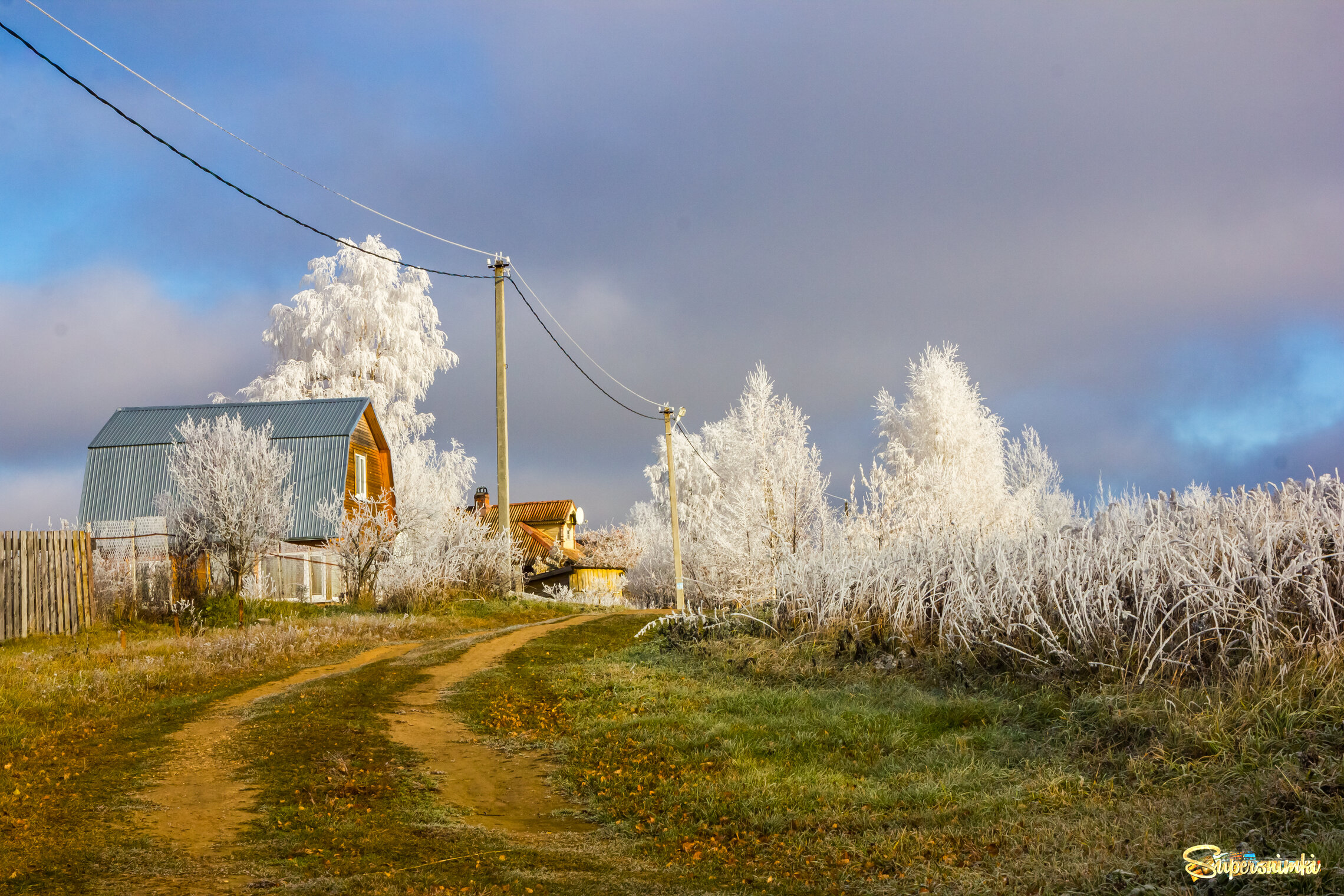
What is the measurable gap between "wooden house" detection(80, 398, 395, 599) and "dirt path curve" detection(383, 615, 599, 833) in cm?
1793

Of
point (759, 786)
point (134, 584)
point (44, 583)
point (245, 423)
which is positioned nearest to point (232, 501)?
point (134, 584)

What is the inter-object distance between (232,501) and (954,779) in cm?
1618

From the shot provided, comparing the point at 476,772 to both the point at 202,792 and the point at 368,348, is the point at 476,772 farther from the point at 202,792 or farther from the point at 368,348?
the point at 368,348

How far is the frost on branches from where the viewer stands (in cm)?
3400

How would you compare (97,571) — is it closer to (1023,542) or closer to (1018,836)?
(1023,542)

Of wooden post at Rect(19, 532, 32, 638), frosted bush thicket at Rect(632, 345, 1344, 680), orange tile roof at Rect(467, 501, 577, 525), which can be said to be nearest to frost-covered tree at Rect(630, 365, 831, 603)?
frosted bush thicket at Rect(632, 345, 1344, 680)

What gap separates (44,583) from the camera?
15.0 metres

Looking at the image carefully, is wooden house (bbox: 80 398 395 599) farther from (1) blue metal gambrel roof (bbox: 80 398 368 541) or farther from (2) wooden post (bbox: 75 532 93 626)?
(2) wooden post (bbox: 75 532 93 626)

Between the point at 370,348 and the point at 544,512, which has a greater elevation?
the point at 370,348

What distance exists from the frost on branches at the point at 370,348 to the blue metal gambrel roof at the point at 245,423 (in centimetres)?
418

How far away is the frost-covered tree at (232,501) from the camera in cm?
1812

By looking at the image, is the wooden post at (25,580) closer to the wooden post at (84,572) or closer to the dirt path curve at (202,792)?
the wooden post at (84,572)

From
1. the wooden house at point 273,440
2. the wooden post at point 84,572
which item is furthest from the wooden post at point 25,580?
the wooden house at point 273,440

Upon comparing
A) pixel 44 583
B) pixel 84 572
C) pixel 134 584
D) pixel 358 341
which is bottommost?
pixel 134 584
